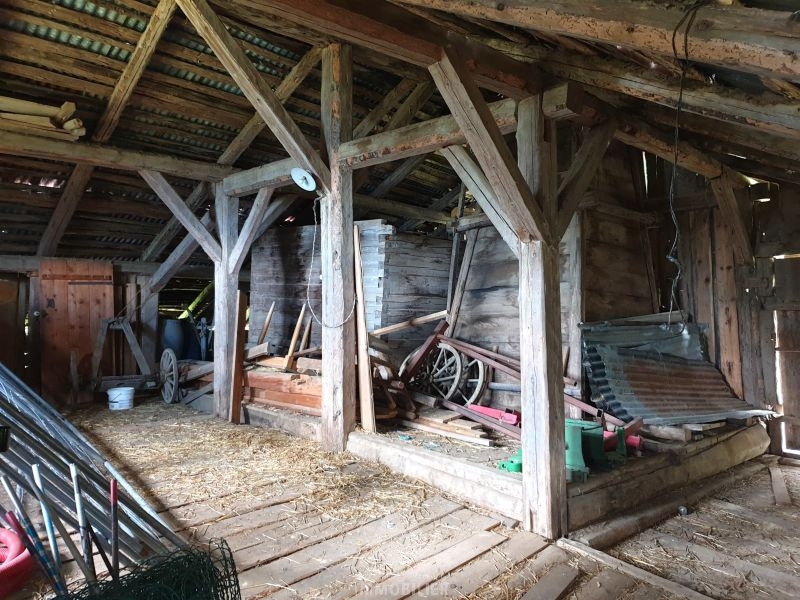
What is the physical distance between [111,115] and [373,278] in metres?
3.20

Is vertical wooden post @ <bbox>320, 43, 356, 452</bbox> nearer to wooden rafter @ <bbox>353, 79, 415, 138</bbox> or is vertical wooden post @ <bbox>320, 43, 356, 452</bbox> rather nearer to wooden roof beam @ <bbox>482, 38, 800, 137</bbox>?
wooden rafter @ <bbox>353, 79, 415, 138</bbox>

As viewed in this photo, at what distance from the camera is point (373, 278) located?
256 inches

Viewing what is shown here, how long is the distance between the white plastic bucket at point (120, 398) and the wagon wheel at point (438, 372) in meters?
3.67

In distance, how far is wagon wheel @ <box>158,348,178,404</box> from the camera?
7.21 meters

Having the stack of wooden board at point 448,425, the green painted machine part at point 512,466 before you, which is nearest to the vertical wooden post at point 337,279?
the stack of wooden board at point 448,425

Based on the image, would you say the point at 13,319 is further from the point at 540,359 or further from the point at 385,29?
the point at 540,359

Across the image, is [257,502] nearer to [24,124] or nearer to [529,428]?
[529,428]

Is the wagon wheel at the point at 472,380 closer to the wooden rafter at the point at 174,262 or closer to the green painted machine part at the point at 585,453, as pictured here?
the green painted machine part at the point at 585,453

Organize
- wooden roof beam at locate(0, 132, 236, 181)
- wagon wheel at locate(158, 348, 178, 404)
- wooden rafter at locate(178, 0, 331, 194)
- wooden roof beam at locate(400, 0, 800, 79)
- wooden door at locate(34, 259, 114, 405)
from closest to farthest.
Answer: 1. wooden roof beam at locate(400, 0, 800, 79)
2. wooden rafter at locate(178, 0, 331, 194)
3. wooden roof beam at locate(0, 132, 236, 181)
4. wooden door at locate(34, 259, 114, 405)
5. wagon wheel at locate(158, 348, 178, 404)

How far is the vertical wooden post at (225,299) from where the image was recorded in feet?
20.2

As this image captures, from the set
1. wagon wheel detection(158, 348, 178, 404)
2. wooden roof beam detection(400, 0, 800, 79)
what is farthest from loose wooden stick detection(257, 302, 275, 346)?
wooden roof beam detection(400, 0, 800, 79)

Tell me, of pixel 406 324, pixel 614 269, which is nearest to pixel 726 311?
pixel 614 269

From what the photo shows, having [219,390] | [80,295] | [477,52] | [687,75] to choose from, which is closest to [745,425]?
[687,75]

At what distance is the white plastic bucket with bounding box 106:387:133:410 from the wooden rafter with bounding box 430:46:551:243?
5774 millimetres
